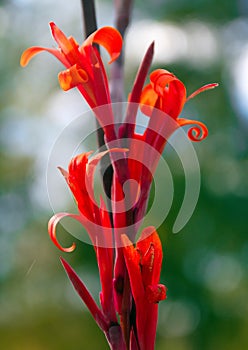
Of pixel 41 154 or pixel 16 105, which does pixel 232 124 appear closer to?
pixel 41 154

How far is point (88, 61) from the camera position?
464mm

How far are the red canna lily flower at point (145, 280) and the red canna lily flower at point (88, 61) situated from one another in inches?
3.4

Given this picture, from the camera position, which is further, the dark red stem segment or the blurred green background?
the blurred green background

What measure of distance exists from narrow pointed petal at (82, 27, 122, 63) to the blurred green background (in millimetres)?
2143

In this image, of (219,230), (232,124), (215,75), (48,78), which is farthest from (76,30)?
(219,230)

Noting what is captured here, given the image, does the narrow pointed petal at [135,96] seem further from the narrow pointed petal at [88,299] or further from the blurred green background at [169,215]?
the blurred green background at [169,215]

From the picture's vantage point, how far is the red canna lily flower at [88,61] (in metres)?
0.44

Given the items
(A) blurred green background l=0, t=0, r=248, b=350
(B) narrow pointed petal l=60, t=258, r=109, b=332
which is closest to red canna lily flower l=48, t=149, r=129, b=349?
(B) narrow pointed petal l=60, t=258, r=109, b=332

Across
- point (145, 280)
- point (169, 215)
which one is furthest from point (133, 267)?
point (169, 215)

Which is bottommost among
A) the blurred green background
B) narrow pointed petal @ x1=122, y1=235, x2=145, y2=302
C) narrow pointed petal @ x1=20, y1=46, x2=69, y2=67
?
the blurred green background

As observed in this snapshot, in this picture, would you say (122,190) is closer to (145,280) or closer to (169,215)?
(145,280)

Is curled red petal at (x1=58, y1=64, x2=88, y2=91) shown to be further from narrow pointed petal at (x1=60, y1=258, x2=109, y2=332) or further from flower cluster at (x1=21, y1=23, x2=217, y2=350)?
narrow pointed petal at (x1=60, y1=258, x2=109, y2=332)

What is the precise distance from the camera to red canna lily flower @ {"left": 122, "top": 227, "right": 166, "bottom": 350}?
0.44 meters

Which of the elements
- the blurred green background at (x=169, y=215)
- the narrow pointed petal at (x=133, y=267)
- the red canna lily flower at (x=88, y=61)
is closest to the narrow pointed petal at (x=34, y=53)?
the red canna lily flower at (x=88, y=61)
